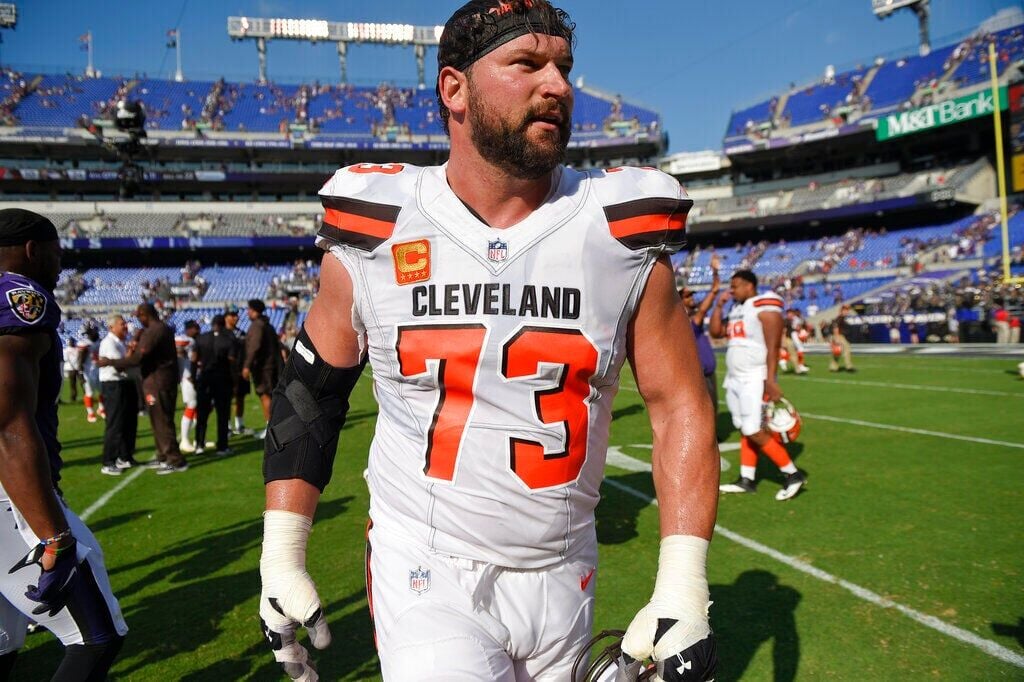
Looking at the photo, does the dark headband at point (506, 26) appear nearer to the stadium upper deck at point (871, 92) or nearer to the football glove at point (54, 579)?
the football glove at point (54, 579)

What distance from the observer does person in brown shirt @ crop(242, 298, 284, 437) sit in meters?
10.6

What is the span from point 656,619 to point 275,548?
1029 mm

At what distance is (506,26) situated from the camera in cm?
190

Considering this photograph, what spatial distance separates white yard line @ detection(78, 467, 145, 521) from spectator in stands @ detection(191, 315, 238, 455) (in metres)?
1.36

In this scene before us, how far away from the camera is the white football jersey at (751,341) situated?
7574 mm

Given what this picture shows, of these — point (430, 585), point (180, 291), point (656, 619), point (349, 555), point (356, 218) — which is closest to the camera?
point (656, 619)

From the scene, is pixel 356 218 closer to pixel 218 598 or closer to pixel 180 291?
pixel 218 598

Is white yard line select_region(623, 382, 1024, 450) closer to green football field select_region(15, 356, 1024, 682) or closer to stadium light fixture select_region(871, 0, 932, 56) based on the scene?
green football field select_region(15, 356, 1024, 682)

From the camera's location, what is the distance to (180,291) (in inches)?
1780

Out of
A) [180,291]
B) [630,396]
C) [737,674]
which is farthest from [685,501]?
[180,291]

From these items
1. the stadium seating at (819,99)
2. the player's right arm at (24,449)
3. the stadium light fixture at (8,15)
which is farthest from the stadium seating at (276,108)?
the player's right arm at (24,449)

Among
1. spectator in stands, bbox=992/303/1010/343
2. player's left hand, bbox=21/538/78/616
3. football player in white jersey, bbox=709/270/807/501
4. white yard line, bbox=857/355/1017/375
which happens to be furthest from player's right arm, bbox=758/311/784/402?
spectator in stands, bbox=992/303/1010/343

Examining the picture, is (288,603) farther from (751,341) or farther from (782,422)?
(751,341)

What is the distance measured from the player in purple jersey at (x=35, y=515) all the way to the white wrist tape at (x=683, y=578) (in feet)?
7.14
